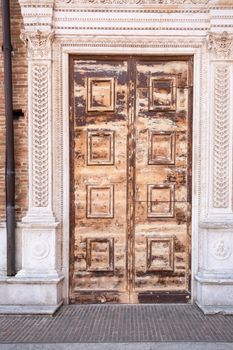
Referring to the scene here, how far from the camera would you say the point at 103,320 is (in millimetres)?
6289

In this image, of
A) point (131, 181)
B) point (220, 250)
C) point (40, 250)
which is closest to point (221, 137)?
point (131, 181)

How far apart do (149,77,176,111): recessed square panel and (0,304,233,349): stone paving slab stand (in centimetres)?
312

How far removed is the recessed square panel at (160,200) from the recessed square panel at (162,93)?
4.14ft

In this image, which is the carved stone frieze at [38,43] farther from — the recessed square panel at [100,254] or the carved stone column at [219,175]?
the recessed square panel at [100,254]

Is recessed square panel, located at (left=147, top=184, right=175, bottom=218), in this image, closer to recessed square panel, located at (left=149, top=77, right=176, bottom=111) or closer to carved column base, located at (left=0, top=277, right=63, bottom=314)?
recessed square panel, located at (left=149, top=77, right=176, bottom=111)

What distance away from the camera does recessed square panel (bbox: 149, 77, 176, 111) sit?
23.1 feet

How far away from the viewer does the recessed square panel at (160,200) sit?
7.05 metres

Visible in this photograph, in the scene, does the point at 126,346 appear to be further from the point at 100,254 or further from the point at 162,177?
the point at 162,177

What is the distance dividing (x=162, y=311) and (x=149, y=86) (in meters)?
3.45

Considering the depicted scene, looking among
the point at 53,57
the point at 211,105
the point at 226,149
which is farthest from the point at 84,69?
the point at 226,149

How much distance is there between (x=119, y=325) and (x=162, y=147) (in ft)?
9.06

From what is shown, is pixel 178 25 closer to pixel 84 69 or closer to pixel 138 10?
pixel 138 10

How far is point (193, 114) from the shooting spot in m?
6.96

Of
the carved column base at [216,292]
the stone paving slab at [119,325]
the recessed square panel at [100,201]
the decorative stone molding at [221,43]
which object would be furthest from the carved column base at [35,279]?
the decorative stone molding at [221,43]
